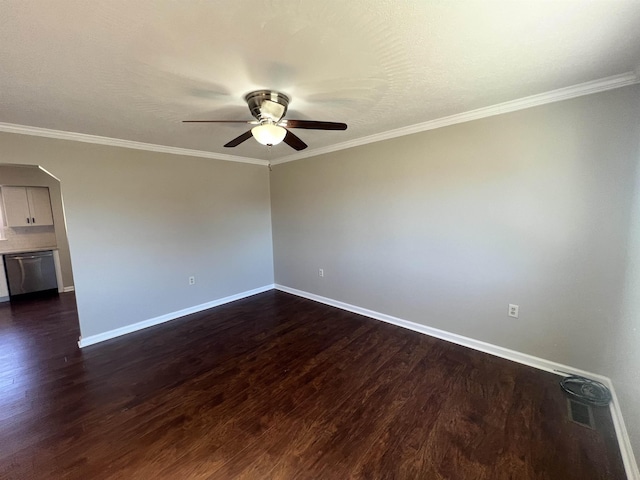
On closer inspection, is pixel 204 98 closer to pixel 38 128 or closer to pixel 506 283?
pixel 38 128

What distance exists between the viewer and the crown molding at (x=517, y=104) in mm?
1869

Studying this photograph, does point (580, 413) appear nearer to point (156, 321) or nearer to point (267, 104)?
point (267, 104)

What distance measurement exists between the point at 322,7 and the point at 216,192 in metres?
3.26

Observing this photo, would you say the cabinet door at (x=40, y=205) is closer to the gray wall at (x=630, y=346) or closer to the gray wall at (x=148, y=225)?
the gray wall at (x=148, y=225)

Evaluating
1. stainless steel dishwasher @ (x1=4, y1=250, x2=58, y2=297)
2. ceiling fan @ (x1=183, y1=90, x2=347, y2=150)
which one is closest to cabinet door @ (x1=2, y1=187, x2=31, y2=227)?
Answer: stainless steel dishwasher @ (x1=4, y1=250, x2=58, y2=297)

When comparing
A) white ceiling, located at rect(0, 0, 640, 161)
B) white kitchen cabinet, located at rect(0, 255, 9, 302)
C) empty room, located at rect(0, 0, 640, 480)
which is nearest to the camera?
white ceiling, located at rect(0, 0, 640, 161)

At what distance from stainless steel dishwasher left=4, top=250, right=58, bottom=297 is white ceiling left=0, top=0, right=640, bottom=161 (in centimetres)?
360

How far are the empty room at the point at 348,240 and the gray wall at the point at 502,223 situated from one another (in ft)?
0.06

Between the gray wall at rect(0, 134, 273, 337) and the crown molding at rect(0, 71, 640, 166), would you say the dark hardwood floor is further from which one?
the crown molding at rect(0, 71, 640, 166)

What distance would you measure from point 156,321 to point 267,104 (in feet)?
10.4

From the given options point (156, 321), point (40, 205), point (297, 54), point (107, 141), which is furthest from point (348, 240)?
point (40, 205)

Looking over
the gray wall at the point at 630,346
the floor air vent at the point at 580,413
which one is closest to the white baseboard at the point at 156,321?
the floor air vent at the point at 580,413

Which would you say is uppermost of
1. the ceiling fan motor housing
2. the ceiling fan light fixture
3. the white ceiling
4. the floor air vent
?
the white ceiling

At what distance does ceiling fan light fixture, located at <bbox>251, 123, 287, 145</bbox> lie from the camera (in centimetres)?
198
